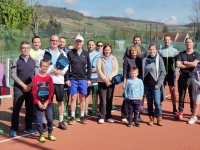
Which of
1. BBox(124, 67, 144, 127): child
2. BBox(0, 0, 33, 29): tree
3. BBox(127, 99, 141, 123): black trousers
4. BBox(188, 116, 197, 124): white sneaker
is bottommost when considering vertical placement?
BBox(188, 116, 197, 124): white sneaker

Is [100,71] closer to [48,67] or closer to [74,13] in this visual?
[48,67]

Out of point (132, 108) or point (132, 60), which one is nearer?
point (132, 108)

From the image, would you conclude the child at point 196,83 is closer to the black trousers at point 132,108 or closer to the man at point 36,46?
the black trousers at point 132,108

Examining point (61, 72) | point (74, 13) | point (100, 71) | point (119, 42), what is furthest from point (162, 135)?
point (74, 13)

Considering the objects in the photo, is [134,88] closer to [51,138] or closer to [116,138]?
[116,138]

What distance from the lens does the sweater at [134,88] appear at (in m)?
7.20

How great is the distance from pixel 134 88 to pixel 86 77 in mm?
1184

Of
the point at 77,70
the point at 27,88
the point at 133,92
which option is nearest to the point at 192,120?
the point at 133,92

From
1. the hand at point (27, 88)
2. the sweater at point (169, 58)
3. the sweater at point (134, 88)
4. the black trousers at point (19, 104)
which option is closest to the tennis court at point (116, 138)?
the black trousers at point (19, 104)

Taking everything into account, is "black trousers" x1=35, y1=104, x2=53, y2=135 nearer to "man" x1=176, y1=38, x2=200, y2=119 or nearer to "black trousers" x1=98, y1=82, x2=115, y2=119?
"black trousers" x1=98, y1=82, x2=115, y2=119

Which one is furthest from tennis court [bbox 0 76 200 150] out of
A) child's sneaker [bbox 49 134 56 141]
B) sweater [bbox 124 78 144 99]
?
sweater [bbox 124 78 144 99]

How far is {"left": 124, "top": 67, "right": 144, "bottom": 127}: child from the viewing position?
23.6 ft

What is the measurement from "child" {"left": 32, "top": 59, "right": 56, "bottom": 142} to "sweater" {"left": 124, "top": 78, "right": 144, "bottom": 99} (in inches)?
76.1

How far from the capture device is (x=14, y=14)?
2359 centimetres
